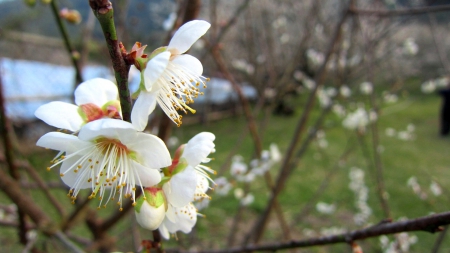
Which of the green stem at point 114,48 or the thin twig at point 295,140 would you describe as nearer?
the green stem at point 114,48

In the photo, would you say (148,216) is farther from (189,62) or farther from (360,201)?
(360,201)

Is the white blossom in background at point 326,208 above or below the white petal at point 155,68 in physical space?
below

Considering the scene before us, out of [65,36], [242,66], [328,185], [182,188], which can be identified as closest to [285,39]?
[242,66]

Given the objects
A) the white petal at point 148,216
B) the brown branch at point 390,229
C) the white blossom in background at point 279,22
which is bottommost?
the white blossom in background at point 279,22

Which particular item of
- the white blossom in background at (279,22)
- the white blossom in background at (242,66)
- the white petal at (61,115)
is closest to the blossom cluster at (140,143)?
the white petal at (61,115)

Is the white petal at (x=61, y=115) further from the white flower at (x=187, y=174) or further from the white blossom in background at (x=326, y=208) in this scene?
the white blossom in background at (x=326, y=208)

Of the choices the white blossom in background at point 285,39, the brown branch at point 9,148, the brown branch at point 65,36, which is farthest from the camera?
the white blossom in background at point 285,39

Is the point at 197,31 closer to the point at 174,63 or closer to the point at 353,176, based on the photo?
the point at 174,63

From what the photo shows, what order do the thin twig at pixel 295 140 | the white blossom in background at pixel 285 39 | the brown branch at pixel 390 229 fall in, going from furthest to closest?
the white blossom in background at pixel 285 39 → the thin twig at pixel 295 140 → the brown branch at pixel 390 229
